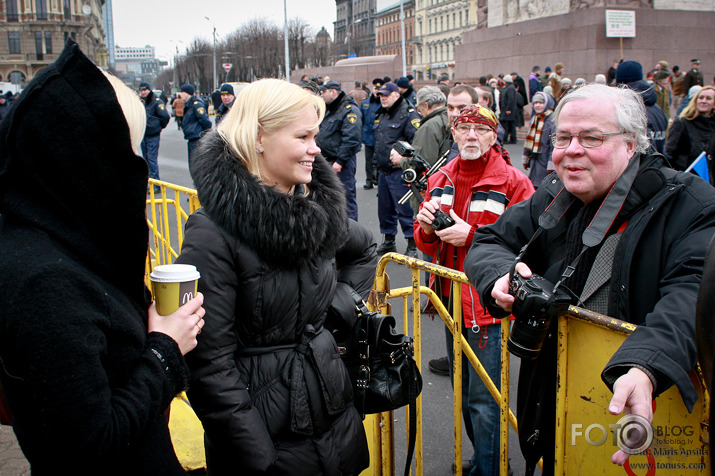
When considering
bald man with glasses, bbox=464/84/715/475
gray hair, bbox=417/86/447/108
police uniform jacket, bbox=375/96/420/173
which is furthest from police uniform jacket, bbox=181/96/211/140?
bald man with glasses, bbox=464/84/715/475

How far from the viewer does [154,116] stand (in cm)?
1398

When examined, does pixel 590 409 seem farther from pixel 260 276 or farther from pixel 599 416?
pixel 260 276

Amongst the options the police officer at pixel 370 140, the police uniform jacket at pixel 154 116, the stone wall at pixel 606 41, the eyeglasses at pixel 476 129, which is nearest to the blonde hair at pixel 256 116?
the eyeglasses at pixel 476 129

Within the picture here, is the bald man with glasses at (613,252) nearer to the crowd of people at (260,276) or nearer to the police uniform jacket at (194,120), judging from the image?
the crowd of people at (260,276)

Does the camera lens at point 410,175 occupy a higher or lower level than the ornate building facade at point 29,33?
lower

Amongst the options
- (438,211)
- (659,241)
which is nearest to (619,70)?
(438,211)

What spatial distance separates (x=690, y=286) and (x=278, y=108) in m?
1.50

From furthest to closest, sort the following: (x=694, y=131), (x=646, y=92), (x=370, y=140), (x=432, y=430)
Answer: (x=370, y=140) < (x=694, y=131) < (x=646, y=92) < (x=432, y=430)

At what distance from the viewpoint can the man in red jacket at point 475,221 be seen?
10.1 feet

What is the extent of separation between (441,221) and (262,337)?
1.48 m

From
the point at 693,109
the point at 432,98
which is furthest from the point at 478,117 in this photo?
the point at 693,109

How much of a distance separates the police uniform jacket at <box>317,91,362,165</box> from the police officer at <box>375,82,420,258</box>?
1.23 ft

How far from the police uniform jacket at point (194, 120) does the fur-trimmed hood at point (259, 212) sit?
11.4 meters

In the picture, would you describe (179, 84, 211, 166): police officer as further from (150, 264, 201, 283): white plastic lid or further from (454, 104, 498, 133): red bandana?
(150, 264, 201, 283): white plastic lid
